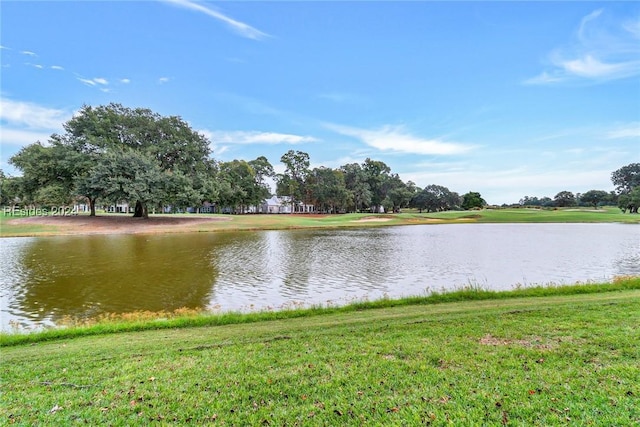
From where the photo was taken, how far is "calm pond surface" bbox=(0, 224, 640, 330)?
29.0 feet

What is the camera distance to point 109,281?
11047 millimetres

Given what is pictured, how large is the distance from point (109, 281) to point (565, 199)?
383 ft

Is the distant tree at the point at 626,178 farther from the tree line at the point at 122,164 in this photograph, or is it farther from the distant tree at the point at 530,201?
the tree line at the point at 122,164

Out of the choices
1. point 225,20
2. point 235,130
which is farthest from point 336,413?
point 235,130

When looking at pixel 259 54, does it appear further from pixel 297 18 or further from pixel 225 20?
pixel 297 18

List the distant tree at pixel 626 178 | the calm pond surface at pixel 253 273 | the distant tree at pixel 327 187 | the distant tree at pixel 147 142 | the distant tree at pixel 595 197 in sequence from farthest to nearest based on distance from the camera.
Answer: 1. the distant tree at pixel 595 197
2. the distant tree at pixel 626 178
3. the distant tree at pixel 327 187
4. the distant tree at pixel 147 142
5. the calm pond surface at pixel 253 273

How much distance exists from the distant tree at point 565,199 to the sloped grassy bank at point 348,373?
112 m

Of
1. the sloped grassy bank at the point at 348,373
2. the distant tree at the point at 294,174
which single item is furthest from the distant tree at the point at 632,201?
the sloped grassy bank at the point at 348,373

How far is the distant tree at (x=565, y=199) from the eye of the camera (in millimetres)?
95062

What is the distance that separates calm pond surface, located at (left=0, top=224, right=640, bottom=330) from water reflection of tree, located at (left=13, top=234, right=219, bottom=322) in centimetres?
3

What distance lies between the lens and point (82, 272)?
12.4m

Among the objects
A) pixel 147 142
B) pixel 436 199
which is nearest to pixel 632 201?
pixel 436 199

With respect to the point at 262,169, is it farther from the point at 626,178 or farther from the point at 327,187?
the point at 626,178

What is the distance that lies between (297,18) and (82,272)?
16.0 m
